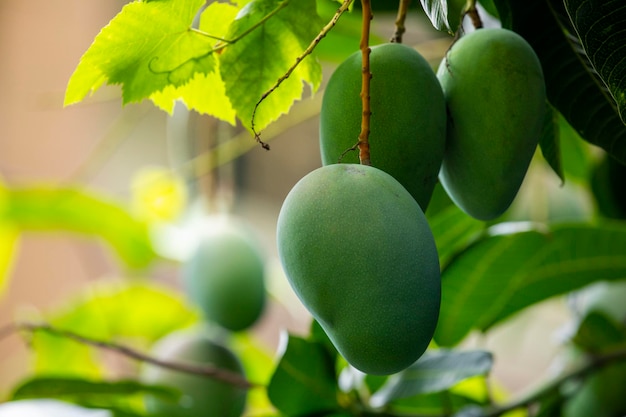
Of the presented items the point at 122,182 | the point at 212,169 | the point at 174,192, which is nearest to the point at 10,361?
the point at 122,182

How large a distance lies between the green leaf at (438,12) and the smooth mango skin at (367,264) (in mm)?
57

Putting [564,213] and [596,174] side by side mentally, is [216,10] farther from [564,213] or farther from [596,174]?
[564,213]

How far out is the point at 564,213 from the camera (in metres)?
0.82

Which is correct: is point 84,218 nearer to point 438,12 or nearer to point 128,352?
point 128,352

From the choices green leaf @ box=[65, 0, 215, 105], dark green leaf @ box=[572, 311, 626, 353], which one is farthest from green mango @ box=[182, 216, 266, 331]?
green leaf @ box=[65, 0, 215, 105]

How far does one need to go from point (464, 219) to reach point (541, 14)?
0.18m

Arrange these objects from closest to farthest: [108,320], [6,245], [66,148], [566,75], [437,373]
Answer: [566,75] → [437,373] → [108,320] → [6,245] → [66,148]

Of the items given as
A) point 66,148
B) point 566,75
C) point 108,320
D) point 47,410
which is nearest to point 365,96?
point 566,75

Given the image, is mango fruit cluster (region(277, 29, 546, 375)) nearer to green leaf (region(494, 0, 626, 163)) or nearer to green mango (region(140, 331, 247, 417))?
green leaf (region(494, 0, 626, 163))

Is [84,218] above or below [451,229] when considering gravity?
→ below

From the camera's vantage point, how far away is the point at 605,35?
0.95 ft

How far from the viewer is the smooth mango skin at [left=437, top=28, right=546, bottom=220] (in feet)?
1.03

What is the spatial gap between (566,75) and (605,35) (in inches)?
3.4

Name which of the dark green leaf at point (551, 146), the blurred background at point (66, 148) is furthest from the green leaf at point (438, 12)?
the blurred background at point (66, 148)
